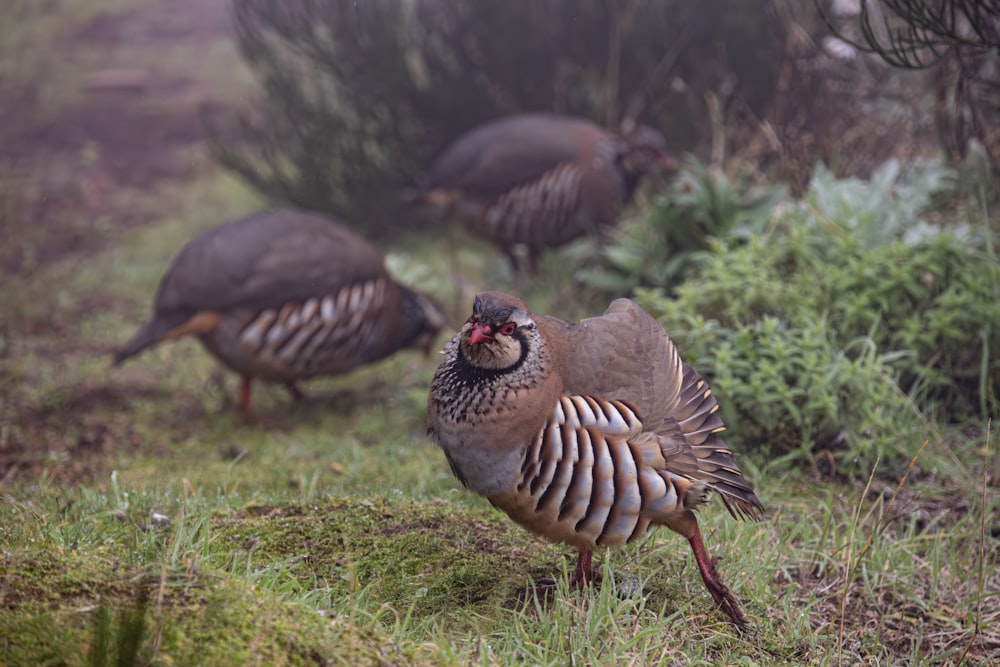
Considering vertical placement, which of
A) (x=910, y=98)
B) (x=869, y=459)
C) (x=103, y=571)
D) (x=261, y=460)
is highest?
(x=910, y=98)

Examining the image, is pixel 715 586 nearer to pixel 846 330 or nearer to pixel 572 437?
pixel 572 437

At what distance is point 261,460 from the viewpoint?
15.5 ft

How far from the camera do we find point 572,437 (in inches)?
110

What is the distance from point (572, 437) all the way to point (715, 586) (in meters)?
0.64

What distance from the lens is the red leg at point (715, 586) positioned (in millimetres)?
2920

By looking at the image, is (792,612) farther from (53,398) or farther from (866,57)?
(866,57)

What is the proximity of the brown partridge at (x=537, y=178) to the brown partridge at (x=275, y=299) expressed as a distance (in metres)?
1.55

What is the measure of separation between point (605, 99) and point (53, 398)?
4910 mm

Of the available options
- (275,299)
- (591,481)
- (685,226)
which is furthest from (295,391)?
(591,481)

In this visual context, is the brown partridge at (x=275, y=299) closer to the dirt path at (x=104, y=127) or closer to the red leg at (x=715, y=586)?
the red leg at (x=715, y=586)

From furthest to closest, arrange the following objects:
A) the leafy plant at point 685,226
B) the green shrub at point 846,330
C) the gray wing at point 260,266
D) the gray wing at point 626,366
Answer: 1. the leafy plant at point 685,226
2. the gray wing at point 260,266
3. the green shrub at point 846,330
4. the gray wing at point 626,366

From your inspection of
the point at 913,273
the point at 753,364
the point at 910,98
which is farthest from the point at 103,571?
the point at 910,98

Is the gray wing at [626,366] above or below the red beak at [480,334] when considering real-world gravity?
below

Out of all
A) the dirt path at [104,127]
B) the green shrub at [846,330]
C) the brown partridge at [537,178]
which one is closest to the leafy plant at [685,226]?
the green shrub at [846,330]
